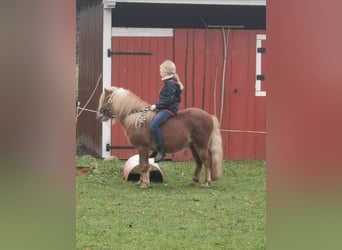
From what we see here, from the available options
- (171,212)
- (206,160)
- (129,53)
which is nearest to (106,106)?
(206,160)

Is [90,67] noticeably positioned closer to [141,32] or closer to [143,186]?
[141,32]

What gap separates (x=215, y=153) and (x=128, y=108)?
53.6 inches

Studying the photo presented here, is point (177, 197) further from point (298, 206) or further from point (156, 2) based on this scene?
point (298, 206)

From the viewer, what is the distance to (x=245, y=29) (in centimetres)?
1216

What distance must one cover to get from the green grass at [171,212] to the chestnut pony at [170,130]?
1.13 feet

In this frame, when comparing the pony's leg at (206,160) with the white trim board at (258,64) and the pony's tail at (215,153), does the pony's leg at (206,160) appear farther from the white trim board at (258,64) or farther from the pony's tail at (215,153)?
the white trim board at (258,64)

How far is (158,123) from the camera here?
880 centimetres

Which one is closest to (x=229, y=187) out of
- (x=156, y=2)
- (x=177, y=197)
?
(x=177, y=197)

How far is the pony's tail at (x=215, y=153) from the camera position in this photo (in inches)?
355

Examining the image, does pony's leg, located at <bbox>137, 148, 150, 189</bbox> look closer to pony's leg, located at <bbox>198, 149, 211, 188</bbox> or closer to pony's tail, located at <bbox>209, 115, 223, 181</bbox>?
pony's leg, located at <bbox>198, 149, 211, 188</bbox>

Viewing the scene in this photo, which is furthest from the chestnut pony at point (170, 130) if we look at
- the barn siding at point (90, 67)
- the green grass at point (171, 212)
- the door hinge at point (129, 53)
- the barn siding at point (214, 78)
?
the barn siding at point (90, 67)

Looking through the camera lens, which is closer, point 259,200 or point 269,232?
point 269,232

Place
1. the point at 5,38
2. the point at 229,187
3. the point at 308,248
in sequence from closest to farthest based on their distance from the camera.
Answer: the point at 5,38 < the point at 308,248 < the point at 229,187

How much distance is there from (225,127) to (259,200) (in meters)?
4.46
